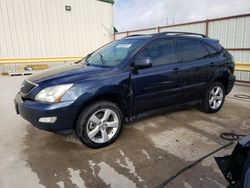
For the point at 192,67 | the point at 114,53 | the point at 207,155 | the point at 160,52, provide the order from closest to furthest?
the point at 207,155 → the point at 160,52 → the point at 114,53 → the point at 192,67

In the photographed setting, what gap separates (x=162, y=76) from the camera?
12.8 feet

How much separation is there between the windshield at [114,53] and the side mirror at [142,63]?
248 mm

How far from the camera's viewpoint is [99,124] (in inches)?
134

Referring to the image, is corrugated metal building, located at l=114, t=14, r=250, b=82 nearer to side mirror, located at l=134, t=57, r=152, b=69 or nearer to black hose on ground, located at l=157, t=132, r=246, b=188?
black hose on ground, located at l=157, t=132, r=246, b=188

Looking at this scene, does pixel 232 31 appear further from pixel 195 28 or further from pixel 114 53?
pixel 114 53

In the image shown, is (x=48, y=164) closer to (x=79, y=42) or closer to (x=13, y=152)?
(x=13, y=152)

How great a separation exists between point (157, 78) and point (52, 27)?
35.7ft

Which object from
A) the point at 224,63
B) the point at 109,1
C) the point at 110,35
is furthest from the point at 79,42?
the point at 224,63

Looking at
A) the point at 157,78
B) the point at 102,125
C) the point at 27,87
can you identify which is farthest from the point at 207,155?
the point at 27,87

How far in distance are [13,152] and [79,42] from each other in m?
11.7

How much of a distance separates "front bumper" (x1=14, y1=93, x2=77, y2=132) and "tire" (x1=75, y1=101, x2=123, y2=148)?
Result: 0.54 feet

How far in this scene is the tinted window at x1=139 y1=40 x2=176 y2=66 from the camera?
385cm

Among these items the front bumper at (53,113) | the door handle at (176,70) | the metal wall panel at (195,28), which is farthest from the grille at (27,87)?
the metal wall panel at (195,28)

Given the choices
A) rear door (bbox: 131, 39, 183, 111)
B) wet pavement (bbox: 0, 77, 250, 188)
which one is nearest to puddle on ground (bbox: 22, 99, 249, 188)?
wet pavement (bbox: 0, 77, 250, 188)
